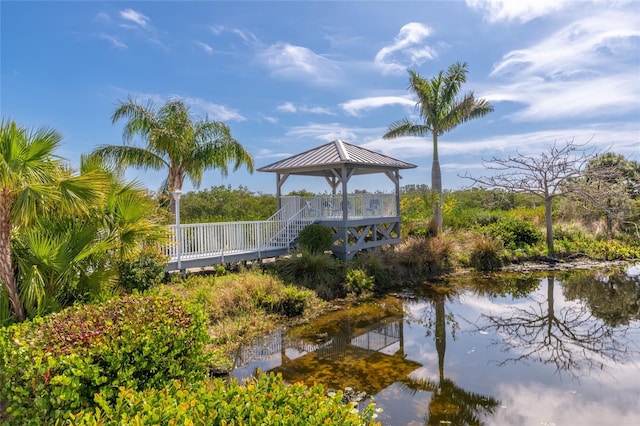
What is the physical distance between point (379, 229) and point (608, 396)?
31.8 ft

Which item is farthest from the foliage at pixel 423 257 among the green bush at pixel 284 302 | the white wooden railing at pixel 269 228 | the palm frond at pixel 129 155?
the palm frond at pixel 129 155

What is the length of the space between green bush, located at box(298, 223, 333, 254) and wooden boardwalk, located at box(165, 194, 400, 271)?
25.4 inches

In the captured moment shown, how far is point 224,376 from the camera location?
5570mm

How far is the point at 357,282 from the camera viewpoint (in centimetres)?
1078

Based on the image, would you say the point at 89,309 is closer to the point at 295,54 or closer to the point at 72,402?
the point at 72,402

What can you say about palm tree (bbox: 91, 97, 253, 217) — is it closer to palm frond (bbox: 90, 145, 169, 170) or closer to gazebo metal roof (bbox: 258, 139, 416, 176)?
palm frond (bbox: 90, 145, 169, 170)

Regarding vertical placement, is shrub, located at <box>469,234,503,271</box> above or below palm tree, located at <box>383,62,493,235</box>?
below

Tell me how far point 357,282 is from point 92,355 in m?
8.15

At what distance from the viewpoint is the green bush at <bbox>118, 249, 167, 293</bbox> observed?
738 centimetres

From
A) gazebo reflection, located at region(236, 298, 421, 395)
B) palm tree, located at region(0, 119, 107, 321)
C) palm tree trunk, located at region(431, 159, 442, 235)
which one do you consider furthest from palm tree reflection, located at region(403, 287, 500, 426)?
palm tree trunk, located at region(431, 159, 442, 235)

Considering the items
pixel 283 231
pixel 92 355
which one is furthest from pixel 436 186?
pixel 92 355

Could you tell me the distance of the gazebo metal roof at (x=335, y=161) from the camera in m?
12.6

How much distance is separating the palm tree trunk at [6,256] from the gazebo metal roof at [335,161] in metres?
8.86

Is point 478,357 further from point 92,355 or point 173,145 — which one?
point 173,145
